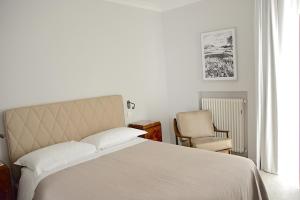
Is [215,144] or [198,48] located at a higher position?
[198,48]

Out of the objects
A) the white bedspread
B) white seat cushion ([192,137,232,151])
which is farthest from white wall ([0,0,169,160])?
white seat cushion ([192,137,232,151])

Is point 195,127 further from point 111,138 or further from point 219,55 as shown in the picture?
point 111,138

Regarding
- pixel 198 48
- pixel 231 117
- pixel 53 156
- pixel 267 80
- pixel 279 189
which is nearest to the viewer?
pixel 53 156

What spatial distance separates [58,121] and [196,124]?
2171 millimetres

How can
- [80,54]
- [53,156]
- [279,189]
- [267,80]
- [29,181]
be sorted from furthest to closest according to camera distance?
[80,54] → [267,80] → [279,189] → [53,156] → [29,181]

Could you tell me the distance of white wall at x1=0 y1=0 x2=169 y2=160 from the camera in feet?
9.37

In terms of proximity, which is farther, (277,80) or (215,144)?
(215,144)

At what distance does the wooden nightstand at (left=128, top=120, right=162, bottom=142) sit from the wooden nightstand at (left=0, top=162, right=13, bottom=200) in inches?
79.1

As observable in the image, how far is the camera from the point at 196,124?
4.09 m

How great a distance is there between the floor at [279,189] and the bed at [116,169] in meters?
0.71

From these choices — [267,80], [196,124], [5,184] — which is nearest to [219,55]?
[267,80]

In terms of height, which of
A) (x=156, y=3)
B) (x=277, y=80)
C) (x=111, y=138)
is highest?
(x=156, y=3)

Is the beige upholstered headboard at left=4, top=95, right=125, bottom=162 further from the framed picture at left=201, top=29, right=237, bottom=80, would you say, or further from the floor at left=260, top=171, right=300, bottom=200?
the floor at left=260, top=171, right=300, bottom=200

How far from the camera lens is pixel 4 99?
2779 millimetres
